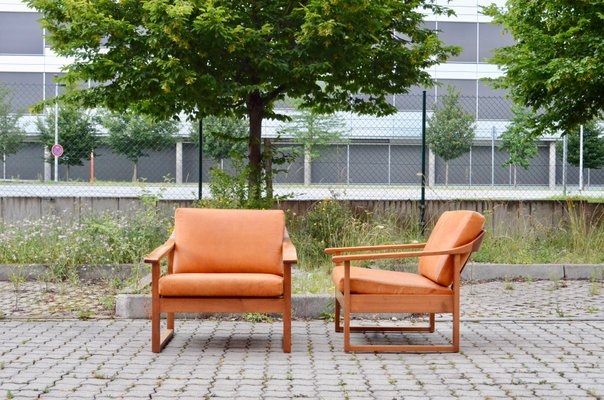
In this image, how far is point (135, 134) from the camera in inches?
560

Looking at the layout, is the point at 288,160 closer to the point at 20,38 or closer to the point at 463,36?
the point at 463,36

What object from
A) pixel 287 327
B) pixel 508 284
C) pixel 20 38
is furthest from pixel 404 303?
pixel 20 38

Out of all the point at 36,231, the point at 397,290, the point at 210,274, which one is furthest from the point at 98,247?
the point at 397,290

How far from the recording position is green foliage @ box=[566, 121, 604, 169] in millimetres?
35562

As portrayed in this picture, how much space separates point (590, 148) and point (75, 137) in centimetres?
2662

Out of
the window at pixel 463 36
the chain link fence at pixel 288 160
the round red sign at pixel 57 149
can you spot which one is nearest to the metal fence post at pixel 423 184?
the chain link fence at pixel 288 160

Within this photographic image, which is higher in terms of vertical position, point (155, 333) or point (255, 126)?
point (255, 126)

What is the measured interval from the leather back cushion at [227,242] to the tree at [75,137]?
7.05 m

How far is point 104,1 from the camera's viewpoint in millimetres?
12133

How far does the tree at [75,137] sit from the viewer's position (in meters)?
14.3

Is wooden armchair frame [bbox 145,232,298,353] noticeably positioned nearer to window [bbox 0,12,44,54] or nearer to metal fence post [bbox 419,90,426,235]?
metal fence post [bbox 419,90,426,235]

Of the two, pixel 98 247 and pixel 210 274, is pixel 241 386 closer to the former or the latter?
pixel 210 274

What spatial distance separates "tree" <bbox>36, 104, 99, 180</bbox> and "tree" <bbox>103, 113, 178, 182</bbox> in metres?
0.29

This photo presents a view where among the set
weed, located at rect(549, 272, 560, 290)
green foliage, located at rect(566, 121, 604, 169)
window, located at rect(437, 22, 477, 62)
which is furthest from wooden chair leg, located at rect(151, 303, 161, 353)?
window, located at rect(437, 22, 477, 62)
